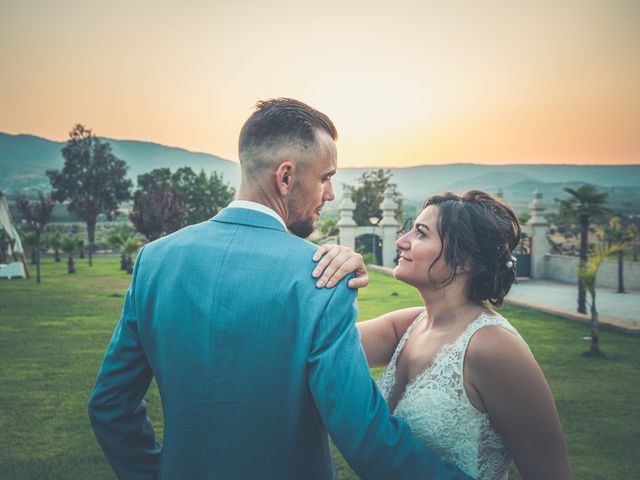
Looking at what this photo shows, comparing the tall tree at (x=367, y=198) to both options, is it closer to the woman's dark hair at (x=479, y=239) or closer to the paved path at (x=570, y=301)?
the paved path at (x=570, y=301)

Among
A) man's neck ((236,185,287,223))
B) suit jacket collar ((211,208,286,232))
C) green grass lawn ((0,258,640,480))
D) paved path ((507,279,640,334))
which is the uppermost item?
man's neck ((236,185,287,223))

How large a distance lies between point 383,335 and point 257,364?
4.08 ft

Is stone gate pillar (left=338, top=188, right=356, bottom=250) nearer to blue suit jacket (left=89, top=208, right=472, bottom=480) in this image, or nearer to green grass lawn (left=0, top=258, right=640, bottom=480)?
green grass lawn (left=0, top=258, right=640, bottom=480)

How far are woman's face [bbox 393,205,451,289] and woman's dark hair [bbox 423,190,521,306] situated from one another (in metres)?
0.02

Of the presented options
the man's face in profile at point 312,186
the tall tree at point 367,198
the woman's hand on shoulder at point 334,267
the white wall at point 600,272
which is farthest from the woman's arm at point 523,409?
the tall tree at point 367,198

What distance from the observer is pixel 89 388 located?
22.8 ft

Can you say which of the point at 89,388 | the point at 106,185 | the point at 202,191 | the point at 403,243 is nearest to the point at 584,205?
the point at 89,388

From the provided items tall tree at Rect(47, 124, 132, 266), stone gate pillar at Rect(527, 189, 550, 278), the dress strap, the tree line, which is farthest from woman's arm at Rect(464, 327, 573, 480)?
tall tree at Rect(47, 124, 132, 266)

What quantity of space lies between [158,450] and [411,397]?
3.50 feet

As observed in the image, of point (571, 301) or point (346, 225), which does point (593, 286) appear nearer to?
point (571, 301)

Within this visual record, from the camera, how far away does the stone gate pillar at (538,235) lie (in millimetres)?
23203

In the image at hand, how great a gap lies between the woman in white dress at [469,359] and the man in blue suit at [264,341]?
1.42 feet

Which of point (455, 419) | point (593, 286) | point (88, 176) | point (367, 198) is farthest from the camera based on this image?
point (88, 176)

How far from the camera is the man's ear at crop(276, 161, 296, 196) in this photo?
1770 millimetres
